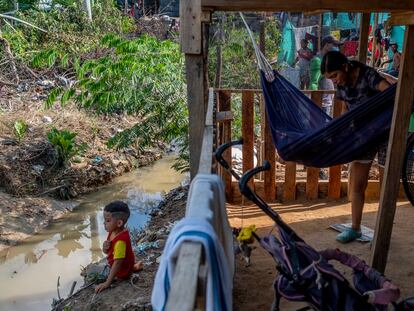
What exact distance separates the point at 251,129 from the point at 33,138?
14.5 ft

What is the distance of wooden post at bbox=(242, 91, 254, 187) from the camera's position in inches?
136

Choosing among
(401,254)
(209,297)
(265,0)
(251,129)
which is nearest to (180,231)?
(209,297)

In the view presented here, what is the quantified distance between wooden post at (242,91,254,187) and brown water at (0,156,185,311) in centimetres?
212

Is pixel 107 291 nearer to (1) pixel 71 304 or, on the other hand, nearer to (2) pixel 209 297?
Result: (1) pixel 71 304

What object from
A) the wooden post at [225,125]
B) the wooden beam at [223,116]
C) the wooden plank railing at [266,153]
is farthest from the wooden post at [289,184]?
the wooden beam at [223,116]

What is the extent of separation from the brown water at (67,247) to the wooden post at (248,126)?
6.95 feet

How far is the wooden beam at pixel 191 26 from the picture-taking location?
2.05 meters

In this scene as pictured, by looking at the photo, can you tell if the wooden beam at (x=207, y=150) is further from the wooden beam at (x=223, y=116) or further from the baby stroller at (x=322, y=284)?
the wooden beam at (x=223, y=116)

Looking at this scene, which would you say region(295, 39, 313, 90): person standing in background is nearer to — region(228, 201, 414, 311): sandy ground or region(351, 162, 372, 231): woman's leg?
region(228, 201, 414, 311): sandy ground

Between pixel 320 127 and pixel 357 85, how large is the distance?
1.22ft

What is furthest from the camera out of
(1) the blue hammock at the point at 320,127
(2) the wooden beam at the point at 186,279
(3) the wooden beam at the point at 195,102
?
(1) the blue hammock at the point at 320,127

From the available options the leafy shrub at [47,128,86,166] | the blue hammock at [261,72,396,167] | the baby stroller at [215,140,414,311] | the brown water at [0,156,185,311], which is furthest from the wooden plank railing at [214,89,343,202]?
the leafy shrub at [47,128,86,166]

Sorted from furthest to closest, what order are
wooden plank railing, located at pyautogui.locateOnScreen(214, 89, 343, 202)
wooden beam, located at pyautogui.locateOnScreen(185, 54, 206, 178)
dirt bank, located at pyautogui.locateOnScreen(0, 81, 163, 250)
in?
dirt bank, located at pyautogui.locateOnScreen(0, 81, 163, 250) → wooden plank railing, located at pyautogui.locateOnScreen(214, 89, 343, 202) → wooden beam, located at pyautogui.locateOnScreen(185, 54, 206, 178)

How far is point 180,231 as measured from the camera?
3.11 ft
